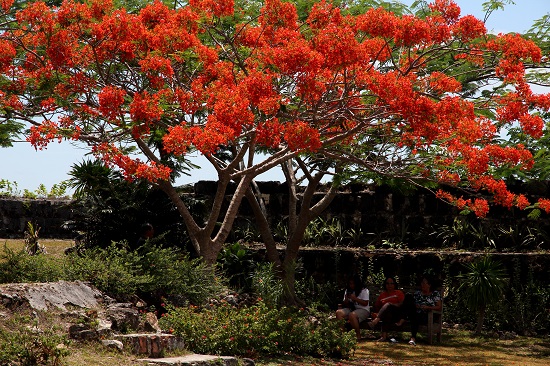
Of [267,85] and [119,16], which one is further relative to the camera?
[119,16]

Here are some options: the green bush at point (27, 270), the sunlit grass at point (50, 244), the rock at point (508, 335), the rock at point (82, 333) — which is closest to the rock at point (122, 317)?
the rock at point (82, 333)

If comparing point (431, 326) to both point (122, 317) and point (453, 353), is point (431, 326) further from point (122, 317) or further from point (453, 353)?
point (122, 317)

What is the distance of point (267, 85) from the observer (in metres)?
9.53

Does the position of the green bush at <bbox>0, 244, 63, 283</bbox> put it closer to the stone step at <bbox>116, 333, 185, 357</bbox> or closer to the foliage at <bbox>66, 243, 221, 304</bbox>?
the foliage at <bbox>66, 243, 221, 304</bbox>

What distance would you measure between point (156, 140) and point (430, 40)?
558cm

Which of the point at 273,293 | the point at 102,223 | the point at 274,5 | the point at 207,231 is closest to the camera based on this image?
the point at 274,5

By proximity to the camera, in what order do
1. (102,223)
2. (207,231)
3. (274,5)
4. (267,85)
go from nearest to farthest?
(267,85) → (274,5) → (207,231) → (102,223)

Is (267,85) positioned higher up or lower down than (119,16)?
lower down

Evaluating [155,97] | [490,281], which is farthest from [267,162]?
[490,281]

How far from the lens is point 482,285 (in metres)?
13.4

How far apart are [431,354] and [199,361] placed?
4669 mm

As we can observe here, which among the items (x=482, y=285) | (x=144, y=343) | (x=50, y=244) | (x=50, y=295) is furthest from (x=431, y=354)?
(x=50, y=244)

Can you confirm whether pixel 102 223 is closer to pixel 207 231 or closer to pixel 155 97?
pixel 207 231

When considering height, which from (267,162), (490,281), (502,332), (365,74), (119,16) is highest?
(119,16)
